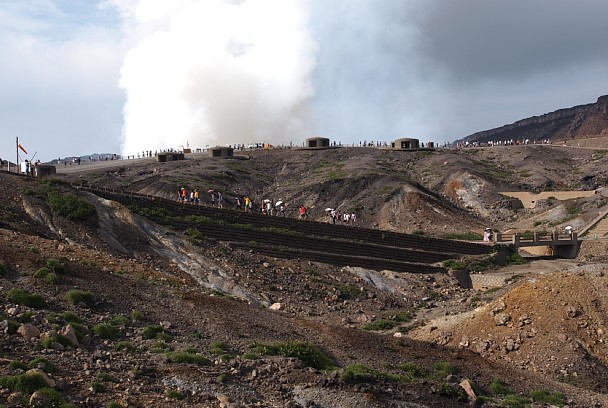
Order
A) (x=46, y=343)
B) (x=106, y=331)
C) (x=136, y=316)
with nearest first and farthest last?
(x=46, y=343) → (x=106, y=331) → (x=136, y=316)

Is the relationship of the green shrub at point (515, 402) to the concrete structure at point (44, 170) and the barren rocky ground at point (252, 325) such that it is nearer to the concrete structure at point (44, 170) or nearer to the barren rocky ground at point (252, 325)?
the barren rocky ground at point (252, 325)

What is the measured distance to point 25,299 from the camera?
27.5m

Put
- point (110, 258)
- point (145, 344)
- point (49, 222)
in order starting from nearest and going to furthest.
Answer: point (145, 344) < point (110, 258) < point (49, 222)

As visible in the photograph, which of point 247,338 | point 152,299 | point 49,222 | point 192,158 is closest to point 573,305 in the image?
point 247,338

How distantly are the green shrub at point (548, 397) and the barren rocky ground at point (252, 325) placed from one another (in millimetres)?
110

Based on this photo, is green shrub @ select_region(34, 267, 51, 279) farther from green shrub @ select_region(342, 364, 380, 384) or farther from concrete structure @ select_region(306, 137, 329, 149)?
concrete structure @ select_region(306, 137, 329, 149)

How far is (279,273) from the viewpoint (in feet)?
166

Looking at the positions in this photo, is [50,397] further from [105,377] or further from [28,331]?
[28,331]

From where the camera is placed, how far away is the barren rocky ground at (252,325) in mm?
23219

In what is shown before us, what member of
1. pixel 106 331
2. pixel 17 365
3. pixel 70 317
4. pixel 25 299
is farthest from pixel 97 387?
pixel 25 299

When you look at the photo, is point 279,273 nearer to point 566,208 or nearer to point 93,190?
point 93,190

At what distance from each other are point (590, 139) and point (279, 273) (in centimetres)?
8964

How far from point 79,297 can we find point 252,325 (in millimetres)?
6462

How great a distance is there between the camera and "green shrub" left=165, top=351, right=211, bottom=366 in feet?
80.8
